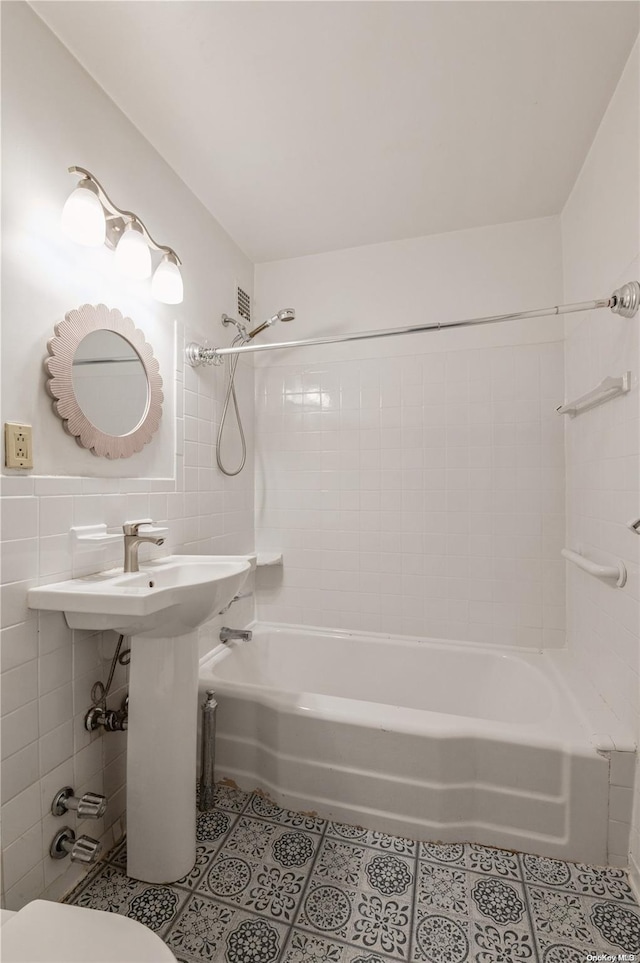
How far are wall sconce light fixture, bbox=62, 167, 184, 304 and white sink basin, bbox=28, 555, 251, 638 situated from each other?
91 cm

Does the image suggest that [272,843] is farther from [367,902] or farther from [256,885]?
[367,902]

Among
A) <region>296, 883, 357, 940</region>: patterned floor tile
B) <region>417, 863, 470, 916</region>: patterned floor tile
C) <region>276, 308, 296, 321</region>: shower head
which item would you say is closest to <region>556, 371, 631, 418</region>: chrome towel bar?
<region>276, 308, 296, 321</region>: shower head

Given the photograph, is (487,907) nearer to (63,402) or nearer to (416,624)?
(416,624)

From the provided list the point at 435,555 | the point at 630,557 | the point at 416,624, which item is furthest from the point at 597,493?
the point at 416,624

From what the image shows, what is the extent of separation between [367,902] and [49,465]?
1434 mm

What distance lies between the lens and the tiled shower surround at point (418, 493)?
1.93 m

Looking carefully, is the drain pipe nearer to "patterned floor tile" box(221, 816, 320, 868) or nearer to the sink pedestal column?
"patterned floor tile" box(221, 816, 320, 868)

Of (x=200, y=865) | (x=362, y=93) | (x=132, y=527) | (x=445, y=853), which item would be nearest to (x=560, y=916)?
(x=445, y=853)

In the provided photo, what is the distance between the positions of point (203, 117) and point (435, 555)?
1.95 meters

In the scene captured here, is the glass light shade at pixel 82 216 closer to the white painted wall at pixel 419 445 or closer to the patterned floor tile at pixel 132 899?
the white painted wall at pixel 419 445

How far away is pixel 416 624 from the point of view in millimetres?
2082

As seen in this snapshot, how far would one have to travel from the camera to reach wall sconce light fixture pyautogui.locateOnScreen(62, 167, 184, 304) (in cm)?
111

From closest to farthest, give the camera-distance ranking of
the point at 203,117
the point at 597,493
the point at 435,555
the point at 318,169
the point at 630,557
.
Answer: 1. the point at 630,557
2. the point at 203,117
3. the point at 597,493
4. the point at 318,169
5. the point at 435,555

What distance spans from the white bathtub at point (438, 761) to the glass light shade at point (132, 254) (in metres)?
1.45
